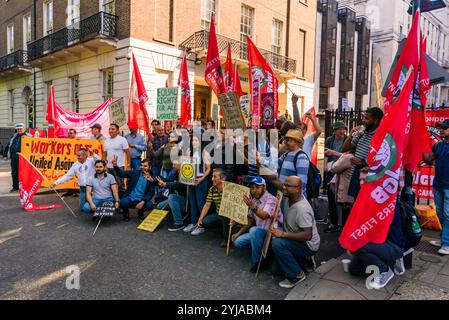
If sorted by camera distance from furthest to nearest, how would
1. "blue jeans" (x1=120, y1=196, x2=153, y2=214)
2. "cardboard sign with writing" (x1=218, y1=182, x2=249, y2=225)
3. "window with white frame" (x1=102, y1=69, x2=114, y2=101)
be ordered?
"window with white frame" (x1=102, y1=69, x2=114, y2=101)
"blue jeans" (x1=120, y1=196, x2=153, y2=214)
"cardboard sign with writing" (x1=218, y1=182, x2=249, y2=225)

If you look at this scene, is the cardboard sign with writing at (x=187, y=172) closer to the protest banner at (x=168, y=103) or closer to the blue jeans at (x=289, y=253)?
the blue jeans at (x=289, y=253)

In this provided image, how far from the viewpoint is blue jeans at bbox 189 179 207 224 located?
5.83 meters

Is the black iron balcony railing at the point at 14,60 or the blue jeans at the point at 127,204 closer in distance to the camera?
the blue jeans at the point at 127,204

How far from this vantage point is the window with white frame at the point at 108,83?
16078mm

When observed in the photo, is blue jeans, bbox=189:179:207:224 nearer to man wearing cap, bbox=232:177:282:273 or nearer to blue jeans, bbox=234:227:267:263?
man wearing cap, bbox=232:177:282:273

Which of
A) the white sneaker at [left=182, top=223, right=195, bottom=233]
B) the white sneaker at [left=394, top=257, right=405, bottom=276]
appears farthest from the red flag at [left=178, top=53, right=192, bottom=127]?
the white sneaker at [left=394, top=257, right=405, bottom=276]

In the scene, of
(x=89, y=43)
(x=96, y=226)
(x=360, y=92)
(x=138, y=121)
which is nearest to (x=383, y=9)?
(x=360, y=92)

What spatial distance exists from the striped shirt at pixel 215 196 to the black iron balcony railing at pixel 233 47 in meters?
10.1

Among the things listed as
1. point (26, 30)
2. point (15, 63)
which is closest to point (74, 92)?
point (15, 63)

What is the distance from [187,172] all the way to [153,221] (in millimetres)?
1049

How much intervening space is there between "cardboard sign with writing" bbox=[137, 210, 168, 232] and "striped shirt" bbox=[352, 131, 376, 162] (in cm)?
331

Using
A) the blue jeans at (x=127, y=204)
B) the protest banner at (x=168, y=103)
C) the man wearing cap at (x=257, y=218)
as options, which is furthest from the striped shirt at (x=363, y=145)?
the protest banner at (x=168, y=103)
